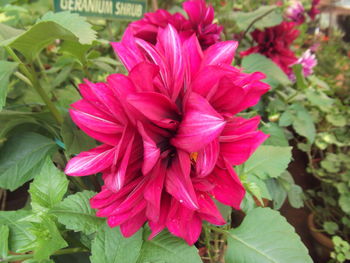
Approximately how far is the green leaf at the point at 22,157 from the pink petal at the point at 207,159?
0.30 m

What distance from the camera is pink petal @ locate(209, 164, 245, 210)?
11.8 inches

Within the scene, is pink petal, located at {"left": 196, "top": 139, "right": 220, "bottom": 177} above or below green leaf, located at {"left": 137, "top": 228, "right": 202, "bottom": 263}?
above

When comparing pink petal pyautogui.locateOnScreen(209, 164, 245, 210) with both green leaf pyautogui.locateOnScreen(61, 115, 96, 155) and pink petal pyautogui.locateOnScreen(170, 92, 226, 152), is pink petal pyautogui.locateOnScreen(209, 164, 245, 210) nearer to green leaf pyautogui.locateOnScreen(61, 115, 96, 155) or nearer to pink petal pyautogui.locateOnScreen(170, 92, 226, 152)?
pink petal pyautogui.locateOnScreen(170, 92, 226, 152)

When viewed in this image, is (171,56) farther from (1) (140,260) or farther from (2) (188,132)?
(1) (140,260)

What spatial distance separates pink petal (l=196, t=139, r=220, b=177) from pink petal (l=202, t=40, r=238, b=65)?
0.10m

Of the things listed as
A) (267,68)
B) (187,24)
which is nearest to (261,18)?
(267,68)

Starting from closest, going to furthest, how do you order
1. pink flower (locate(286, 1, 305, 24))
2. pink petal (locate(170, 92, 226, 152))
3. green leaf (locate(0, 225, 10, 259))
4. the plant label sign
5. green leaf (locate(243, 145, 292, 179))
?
pink petal (locate(170, 92, 226, 152)) < green leaf (locate(0, 225, 10, 259)) < green leaf (locate(243, 145, 292, 179)) < the plant label sign < pink flower (locate(286, 1, 305, 24))

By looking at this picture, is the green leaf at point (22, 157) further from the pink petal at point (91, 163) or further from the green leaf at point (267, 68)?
the green leaf at point (267, 68)

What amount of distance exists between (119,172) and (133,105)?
61 mm

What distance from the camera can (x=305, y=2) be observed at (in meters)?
1.34

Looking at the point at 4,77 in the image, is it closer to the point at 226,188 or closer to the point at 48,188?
the point at 48,188

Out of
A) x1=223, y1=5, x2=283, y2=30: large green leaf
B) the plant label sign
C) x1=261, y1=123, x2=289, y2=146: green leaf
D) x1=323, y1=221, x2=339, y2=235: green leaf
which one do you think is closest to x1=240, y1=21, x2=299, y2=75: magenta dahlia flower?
x1=223, y1=5, x2=283, y2=30: large green leaf

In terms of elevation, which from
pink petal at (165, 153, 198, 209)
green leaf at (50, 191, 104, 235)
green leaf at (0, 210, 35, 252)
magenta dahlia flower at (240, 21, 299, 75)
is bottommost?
green leaf at (0, 210, 35, 252)

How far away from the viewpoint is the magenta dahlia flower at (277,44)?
31.7 inches
